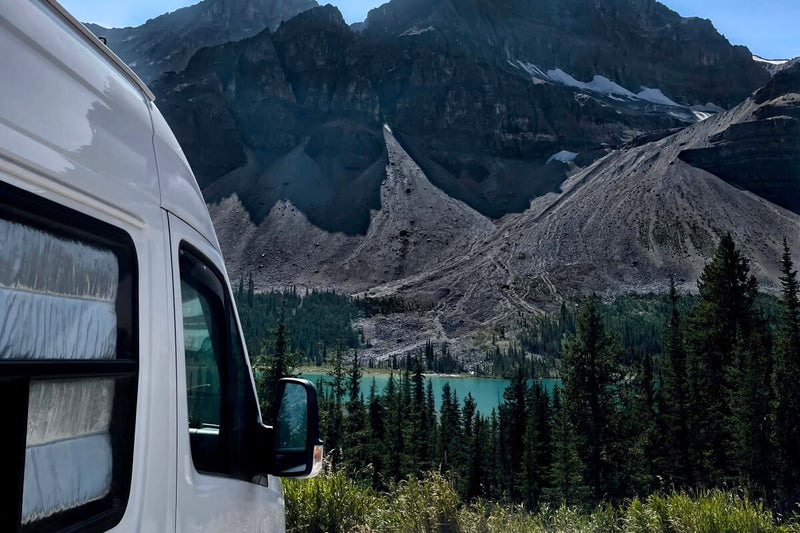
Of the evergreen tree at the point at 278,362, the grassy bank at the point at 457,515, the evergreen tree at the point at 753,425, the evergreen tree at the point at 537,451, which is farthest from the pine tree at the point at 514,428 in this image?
the grassy bank at the point at 457,515

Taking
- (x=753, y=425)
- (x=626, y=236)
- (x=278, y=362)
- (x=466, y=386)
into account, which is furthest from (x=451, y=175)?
(x=278, y=362)

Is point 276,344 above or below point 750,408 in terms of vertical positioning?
above

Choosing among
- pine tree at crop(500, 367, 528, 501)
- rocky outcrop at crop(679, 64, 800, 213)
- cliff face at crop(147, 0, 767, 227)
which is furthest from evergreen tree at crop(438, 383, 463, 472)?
rocky outcrop at crop(679, 64, 800, 213)

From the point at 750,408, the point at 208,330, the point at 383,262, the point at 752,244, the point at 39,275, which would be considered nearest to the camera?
the point at 39,275

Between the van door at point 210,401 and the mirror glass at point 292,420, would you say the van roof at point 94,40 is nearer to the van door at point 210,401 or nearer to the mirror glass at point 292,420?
the van door at point 210,401

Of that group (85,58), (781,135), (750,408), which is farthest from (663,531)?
(781,135)

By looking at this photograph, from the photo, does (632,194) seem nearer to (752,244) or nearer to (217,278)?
(752,244)

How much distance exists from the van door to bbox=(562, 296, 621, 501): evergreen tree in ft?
106

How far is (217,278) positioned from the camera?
228cm

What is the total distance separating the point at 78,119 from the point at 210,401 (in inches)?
44.8

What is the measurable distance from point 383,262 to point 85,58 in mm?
123956

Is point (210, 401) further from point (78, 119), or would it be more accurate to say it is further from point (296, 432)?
point (78, 119)

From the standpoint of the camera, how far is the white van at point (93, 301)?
3.94ft

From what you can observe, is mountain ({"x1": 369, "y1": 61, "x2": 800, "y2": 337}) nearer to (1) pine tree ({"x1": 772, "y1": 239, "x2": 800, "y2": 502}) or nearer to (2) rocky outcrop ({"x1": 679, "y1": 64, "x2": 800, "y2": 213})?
(2) rocky outcrop ({"x1": 679, "y1": 64, "x2": 800, "y2": 213})
